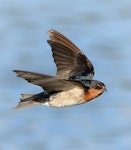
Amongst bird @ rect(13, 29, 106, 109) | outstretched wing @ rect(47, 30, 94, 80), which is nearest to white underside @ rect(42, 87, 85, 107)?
bird @ rect(13, 29, 106, 109)

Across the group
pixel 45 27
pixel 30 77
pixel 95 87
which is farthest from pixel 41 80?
pixel 45 27

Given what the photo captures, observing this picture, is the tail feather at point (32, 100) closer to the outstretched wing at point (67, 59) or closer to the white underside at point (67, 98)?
the white underside at point (67, 98)

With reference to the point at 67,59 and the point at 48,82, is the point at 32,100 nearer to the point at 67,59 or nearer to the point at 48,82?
the point at 48,82

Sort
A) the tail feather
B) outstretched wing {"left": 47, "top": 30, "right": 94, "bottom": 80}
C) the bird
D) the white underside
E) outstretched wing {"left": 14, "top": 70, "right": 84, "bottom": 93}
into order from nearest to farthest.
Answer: outstretched wing {"left": 14, "top": 70, "right": 84, "bottom": 93} → the bird → the white underside → the tail feather → outstretched wing {"left": 47, "top": 30, "right": 94, "bottom": 80}

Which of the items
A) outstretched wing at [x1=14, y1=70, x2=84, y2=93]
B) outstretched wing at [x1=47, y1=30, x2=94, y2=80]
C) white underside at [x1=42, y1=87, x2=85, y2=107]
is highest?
outstretched wing at [x1=47, y1=30, x2=94, y2=80]

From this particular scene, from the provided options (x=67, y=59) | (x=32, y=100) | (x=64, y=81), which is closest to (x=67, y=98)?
(x=64, y=81)

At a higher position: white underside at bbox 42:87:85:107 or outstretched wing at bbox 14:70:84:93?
outstretched wing at bbox 14:70:84:93

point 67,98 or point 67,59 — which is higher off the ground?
point 67,59

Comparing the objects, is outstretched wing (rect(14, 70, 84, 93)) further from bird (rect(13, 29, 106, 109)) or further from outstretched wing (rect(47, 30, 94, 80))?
outstretched wing (rect(47, 30, 94, 80))
